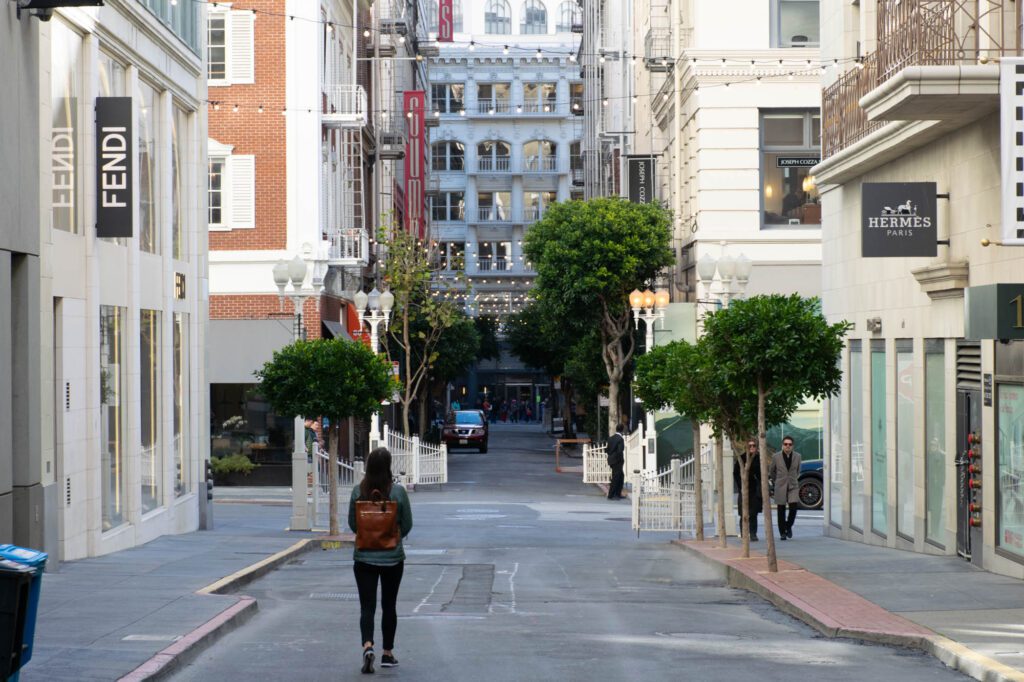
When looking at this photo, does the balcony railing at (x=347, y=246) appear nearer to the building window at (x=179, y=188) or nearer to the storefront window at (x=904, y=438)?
the building window at (x=179, y=188)

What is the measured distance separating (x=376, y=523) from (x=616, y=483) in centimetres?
2634

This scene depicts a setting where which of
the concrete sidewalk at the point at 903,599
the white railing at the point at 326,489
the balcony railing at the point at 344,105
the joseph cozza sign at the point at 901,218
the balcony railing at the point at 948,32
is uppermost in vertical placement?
the balcony railing at the point at 344,105

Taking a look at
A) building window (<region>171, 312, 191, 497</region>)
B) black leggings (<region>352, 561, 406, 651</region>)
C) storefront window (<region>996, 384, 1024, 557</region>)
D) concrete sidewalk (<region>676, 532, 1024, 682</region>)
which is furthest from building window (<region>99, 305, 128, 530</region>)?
storefront window (<region>996, 384, 1024, 557</region>)

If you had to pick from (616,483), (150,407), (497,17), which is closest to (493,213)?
(497,17)

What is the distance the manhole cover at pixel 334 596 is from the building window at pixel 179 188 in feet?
32.6

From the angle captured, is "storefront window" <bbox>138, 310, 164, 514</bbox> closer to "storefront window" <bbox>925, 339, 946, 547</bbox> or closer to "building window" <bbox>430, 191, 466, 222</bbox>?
"storefront window" <bbox>925, 339, 946, 547</bbox>

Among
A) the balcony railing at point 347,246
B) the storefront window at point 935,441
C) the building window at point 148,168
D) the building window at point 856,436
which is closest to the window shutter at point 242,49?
the balcony railing at point 347,246

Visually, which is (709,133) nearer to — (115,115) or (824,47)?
(824,47)

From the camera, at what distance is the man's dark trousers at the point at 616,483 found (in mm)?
36812

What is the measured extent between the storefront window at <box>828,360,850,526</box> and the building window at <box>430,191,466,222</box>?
76.8 metres

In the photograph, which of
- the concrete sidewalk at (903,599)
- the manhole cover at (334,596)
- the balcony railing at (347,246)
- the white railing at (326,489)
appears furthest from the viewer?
the balcony railing at (347,246)

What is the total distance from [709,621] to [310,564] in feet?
25.5

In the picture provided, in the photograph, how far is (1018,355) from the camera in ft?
50.9

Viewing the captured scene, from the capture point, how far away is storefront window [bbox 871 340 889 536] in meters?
21.5
